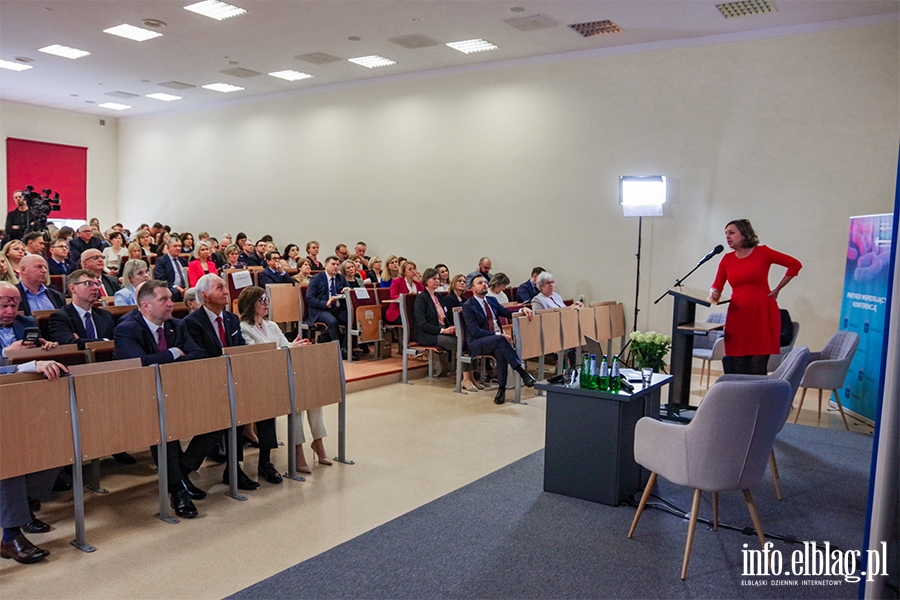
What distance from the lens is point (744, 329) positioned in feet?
17.0

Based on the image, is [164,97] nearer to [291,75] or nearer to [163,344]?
[291,75]

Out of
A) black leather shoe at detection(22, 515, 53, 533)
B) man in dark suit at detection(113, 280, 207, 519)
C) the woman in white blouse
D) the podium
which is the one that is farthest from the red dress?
black leather shoe at detection(22, 515, 53, 533)

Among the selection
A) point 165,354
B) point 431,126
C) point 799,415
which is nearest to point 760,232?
point 799,415

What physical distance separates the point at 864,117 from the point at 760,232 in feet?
5.40

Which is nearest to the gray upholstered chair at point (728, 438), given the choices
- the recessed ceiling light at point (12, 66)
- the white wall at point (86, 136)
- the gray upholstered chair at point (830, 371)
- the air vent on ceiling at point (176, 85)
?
the gray upholstered chair at point (830, 371)

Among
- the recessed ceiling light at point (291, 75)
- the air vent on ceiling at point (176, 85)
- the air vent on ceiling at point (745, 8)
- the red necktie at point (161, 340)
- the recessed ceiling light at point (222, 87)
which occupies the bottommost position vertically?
the red necktie at point (161, 340)

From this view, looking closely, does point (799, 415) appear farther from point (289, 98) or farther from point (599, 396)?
point (289, 98)

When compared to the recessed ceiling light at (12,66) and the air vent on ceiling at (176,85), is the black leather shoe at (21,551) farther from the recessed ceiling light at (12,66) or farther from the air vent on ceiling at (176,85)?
the air vent on ceiling at (176,85)

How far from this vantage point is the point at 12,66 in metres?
11.6

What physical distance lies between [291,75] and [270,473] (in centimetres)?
902

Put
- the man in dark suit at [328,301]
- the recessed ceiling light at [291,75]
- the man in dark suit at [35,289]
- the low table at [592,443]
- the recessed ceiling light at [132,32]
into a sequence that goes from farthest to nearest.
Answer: the recessed ceiling light at [291,75], the recessed ceiling light at [132,32], the man in dark suit at [328,301], the man in dark suit at [35,289], the low table at [592,443]

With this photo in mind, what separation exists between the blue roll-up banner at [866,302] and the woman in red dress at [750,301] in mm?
1474

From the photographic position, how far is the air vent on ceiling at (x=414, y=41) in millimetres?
9203

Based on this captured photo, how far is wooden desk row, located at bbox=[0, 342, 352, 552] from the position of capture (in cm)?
306
